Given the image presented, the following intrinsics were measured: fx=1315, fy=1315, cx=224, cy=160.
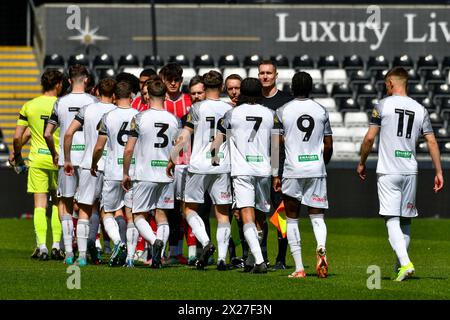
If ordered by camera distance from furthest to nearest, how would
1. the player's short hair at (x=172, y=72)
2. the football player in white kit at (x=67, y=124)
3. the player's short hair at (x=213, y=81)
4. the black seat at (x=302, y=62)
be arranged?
the black seat at (x=302, y=62)
the football player in white kit at (x=67, y=124)
the player's short hair at (x=172, y=72)
the player's short hair at (x=213, y=81)

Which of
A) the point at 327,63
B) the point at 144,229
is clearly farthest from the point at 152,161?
the point at 327,63

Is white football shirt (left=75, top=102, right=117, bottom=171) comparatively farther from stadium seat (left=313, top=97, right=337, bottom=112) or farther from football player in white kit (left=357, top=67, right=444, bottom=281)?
stadium seat (left=313, top=97, right=337, bottom=112)

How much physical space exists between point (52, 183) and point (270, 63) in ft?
12.3

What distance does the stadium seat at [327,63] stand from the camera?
31562mm

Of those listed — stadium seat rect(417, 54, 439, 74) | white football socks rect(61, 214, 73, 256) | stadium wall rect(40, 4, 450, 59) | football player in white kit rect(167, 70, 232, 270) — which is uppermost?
stadium wall rect(40, 4, 450, 59)

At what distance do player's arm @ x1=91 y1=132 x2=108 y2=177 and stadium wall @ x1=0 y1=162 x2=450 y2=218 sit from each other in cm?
1060

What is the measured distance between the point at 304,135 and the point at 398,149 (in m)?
1.00

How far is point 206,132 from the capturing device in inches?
579

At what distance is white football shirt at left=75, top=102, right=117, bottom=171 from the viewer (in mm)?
15555

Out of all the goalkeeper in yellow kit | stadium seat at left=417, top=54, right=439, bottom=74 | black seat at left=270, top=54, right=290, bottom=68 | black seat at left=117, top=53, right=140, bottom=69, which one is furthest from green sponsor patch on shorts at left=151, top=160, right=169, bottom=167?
stadium seat at left=417, top=54, right=439, bottom=74

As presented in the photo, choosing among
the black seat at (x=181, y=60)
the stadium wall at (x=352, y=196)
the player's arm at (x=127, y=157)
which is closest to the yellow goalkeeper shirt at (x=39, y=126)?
the player's arm at (x=127, y=157)

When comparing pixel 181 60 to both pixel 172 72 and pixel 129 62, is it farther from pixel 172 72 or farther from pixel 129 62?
pixel 172 72

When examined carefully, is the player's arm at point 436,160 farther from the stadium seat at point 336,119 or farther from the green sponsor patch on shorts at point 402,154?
the stadium seat at point 336,119

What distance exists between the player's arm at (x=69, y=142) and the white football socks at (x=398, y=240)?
3.89 meters
